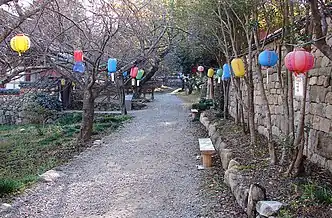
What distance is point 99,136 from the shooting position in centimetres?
1086

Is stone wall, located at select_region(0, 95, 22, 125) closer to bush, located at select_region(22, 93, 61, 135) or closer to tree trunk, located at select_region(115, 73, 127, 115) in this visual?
bush, located at select_region(22, 93, 61, 135)

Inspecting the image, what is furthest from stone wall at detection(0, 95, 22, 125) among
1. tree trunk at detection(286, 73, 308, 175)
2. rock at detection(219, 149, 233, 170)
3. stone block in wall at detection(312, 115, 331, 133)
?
tree trunk at detection(286, 73, 308, 175)

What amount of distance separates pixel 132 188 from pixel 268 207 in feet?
8.06

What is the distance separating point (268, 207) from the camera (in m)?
3.61

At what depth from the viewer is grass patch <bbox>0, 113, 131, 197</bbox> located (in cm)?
662

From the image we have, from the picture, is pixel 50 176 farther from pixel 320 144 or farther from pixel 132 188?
pixel 320 144

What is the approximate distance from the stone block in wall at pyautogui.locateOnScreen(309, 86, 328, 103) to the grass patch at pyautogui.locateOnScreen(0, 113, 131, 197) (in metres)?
4.01

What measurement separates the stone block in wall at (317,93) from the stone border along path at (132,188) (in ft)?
5.33

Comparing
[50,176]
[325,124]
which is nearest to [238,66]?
[325,124]

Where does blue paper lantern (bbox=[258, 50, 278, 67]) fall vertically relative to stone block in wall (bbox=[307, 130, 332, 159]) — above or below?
above

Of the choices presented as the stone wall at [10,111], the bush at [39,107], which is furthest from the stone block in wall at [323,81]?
the stone wall at [10,111]

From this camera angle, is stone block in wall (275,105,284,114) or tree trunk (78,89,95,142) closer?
stone block in wall (275,105,284,114)

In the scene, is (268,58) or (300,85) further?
(268,58)

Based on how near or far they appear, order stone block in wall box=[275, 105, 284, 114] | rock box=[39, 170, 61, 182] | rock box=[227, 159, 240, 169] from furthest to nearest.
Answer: stone block in wall box=[275, 105, 284, 114]
rock box=[39, 170, 61, 182]
rock box=[227, 159, 240, 169]
